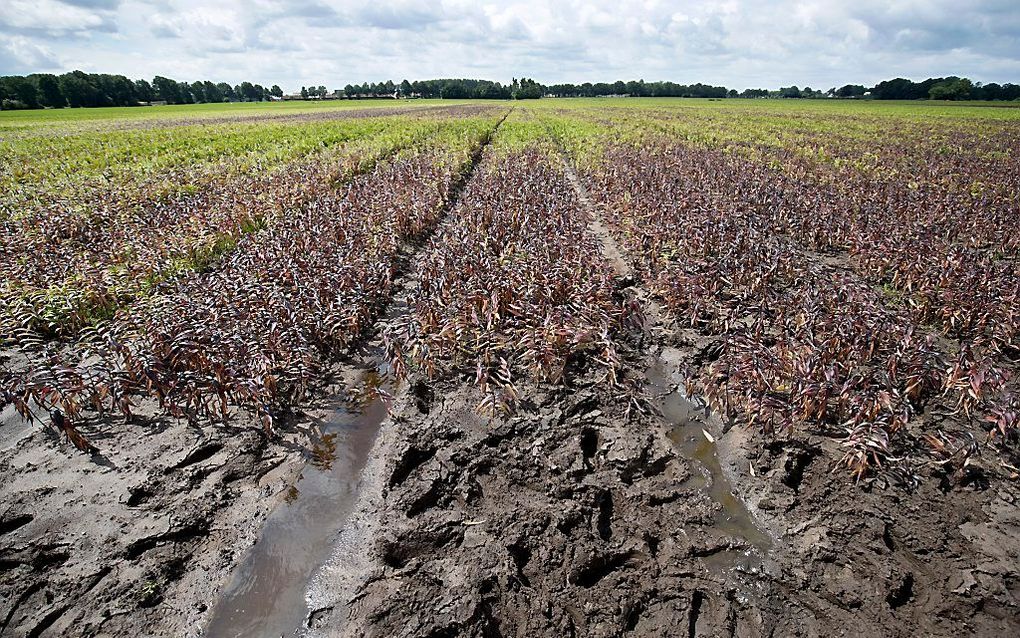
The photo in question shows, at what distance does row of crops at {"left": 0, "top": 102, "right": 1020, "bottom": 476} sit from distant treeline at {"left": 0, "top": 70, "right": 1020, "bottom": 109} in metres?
→ 87.4

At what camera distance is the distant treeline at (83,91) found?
7231 cm

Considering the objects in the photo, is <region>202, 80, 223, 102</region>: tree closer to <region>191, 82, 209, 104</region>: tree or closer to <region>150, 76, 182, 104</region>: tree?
<region>191, 82, 209, 104</region>: tree

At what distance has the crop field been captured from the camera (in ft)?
9.26

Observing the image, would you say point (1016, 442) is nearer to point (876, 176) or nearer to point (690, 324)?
point (690, 324)

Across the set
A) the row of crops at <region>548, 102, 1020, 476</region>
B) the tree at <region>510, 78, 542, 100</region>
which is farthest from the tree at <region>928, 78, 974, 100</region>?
the row of crops at <region>548, 102, 1020, 476</region>

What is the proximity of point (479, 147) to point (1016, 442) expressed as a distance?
2129cm

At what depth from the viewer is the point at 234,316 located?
545 centimetres

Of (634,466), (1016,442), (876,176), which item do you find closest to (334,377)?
(634,466)

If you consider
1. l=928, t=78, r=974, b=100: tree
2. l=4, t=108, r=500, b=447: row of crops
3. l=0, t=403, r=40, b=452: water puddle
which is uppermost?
l=928, t=78, r=974, b=100: tree

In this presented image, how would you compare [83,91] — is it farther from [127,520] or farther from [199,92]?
[127,520]

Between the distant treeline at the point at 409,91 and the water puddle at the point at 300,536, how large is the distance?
315 feet

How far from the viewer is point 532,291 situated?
582 cm

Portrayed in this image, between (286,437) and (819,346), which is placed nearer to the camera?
(286,437)

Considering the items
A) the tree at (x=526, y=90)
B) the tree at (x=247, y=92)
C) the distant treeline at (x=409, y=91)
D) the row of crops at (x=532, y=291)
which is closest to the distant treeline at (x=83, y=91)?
the distant treeline at (x=409, y=91)
